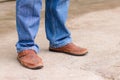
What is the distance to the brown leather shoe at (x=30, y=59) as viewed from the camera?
266cm

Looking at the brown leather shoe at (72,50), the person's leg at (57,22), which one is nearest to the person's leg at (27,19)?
the person's leg at (57,22)

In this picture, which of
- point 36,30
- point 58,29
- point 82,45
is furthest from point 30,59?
point 82,45

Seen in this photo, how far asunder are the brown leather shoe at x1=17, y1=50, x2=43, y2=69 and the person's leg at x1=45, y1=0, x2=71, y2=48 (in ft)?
0.86

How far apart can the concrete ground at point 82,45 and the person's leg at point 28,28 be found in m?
0.06

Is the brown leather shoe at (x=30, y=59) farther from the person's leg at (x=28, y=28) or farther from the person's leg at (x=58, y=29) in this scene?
the person's leg at (x=58, y=29)

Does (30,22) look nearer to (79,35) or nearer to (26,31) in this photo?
(26,31)

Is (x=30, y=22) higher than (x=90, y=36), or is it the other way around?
(x=30, y=22)

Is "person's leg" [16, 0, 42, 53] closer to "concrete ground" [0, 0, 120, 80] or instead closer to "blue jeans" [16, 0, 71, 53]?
"blue jeans" [16, 0, 71, 53]

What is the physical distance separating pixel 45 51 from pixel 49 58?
170 millimetres

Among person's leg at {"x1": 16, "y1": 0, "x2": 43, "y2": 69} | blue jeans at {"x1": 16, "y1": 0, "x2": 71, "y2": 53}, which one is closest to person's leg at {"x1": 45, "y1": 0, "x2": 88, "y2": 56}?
blue jeans at {"x1": 16, "y1": 0, "x2": 71, "y2": 53}

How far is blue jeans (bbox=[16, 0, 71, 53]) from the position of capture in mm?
2643

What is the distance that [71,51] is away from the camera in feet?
9.69

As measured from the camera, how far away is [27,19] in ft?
8.75

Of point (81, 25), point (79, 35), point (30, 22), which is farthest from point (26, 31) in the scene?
point (81, 25)
